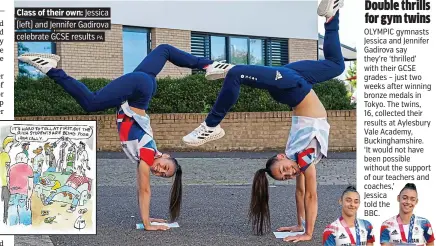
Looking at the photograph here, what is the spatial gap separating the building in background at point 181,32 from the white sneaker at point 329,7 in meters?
9.24

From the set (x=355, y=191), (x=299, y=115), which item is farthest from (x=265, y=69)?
(x=355, y=191)

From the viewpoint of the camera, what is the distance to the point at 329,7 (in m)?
4.98

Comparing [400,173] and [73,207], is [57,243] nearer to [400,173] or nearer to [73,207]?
[73,207]

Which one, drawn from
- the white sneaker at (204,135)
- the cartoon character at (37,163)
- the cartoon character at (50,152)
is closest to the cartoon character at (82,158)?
the cartoon character at (50,152)

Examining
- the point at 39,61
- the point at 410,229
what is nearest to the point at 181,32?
the point at 39,61

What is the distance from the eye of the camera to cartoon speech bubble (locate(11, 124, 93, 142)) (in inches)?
179

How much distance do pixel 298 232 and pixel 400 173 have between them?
198 centimetres

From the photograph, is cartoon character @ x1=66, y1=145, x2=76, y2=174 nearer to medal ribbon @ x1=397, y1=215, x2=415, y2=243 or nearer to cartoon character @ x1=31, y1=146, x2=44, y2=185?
cartoon character @ x1=31, y1=146, x2=44, y2=185

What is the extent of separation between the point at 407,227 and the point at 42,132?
2595 mm

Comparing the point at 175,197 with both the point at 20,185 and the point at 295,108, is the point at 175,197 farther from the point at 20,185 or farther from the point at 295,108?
the point at 20,185

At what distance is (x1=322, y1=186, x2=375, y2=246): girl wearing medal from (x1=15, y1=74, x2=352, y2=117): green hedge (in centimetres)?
980

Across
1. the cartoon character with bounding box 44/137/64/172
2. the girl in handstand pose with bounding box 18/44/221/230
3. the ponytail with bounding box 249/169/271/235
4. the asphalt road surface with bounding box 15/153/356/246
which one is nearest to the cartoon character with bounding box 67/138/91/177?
the cartoon character with bounding box 44/137/64/172

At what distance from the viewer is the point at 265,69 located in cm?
520

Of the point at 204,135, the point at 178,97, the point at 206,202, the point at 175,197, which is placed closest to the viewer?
the point at 204,135
